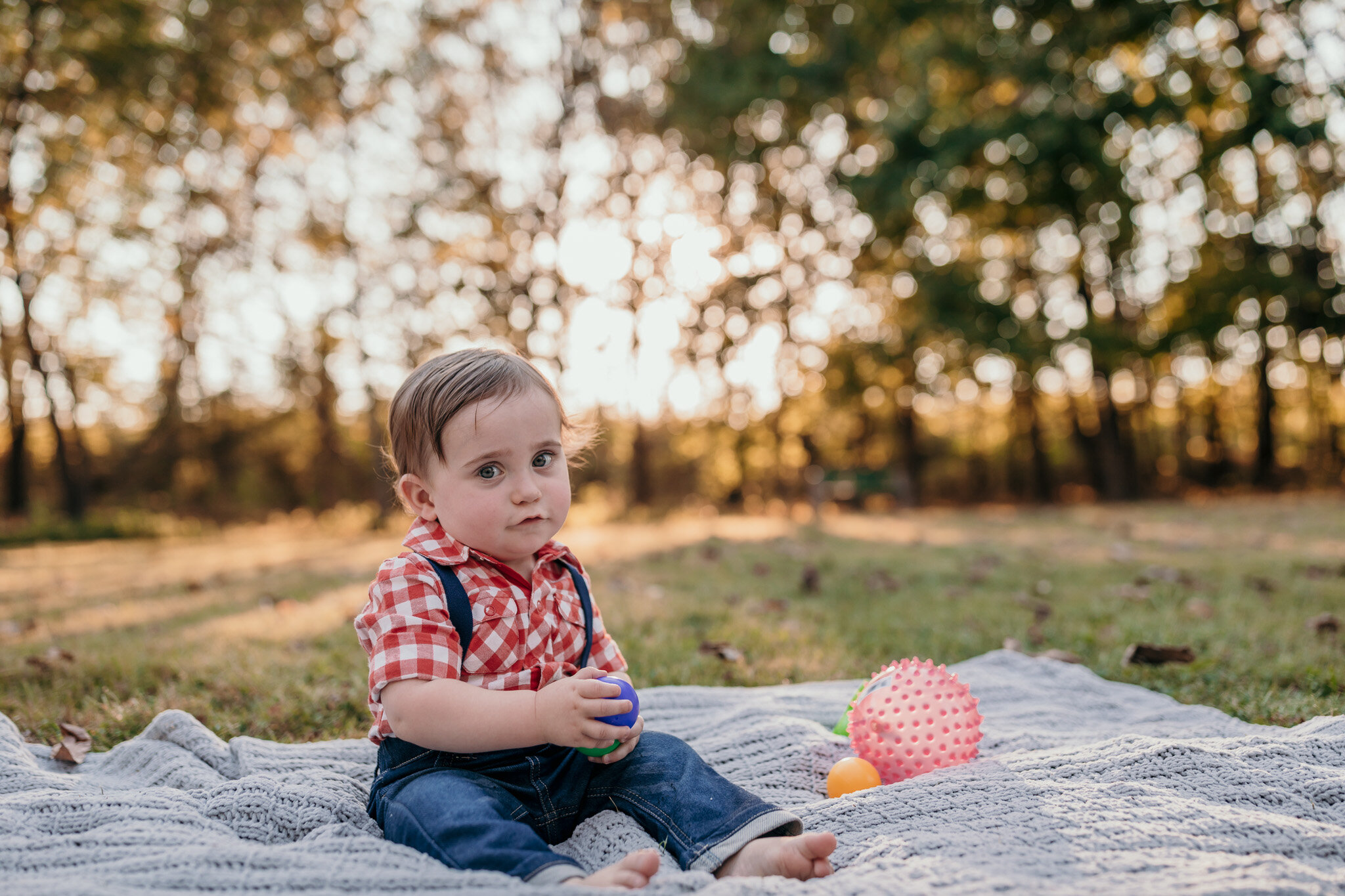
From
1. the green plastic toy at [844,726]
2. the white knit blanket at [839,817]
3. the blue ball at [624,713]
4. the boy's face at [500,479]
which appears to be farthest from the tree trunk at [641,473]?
the blue ball at [624,713]

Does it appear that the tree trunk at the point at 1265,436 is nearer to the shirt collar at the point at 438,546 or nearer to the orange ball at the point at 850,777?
the orange ball at the point at 850,777

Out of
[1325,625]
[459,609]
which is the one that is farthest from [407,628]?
[1325,625]

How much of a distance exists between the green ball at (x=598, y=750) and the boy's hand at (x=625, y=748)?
0.01m

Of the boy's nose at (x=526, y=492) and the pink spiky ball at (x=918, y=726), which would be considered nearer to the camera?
the boy's nose at (x=526, y=492)

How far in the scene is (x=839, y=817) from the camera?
1.98 m

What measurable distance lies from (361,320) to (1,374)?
8.19 m

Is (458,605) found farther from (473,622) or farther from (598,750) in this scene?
(598,750)

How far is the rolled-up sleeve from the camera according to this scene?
1.84 m

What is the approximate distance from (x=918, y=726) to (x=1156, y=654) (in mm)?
1659

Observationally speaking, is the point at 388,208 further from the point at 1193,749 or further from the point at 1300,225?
the point at 1300,225

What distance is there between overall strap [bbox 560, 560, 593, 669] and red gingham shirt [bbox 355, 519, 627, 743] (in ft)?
0.04

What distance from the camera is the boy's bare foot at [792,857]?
5.62ft

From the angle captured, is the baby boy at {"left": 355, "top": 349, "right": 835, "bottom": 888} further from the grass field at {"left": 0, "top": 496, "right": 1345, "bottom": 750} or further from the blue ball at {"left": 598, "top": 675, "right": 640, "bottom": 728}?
the grass field at {"left": 0, "top": 496, "right": 1345, "bottom": 750}

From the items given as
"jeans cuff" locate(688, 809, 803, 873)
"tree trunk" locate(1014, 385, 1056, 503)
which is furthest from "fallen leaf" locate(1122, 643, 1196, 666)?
"tree trunk" locate(1014, 385, 1056, 503)
